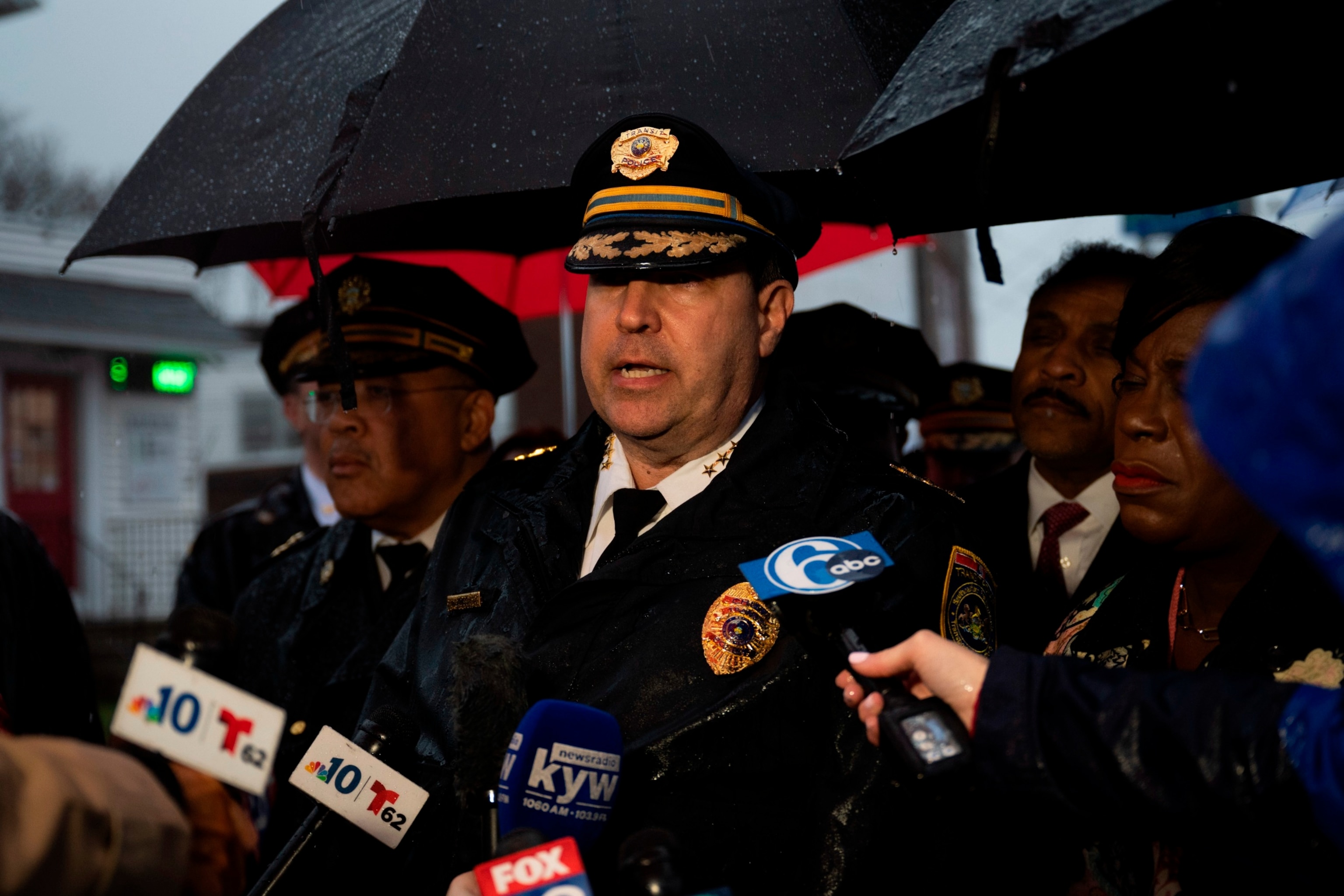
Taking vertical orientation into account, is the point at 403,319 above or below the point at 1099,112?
below

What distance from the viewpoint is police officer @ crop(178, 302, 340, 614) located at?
5.43m

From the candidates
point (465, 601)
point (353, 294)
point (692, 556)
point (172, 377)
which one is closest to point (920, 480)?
point (692, 556)

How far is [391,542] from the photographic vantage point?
12.6 ft

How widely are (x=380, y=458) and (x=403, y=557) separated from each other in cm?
33

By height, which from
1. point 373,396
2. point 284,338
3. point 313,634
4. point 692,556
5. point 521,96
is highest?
point 521,96

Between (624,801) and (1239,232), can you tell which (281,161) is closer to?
(624,801)

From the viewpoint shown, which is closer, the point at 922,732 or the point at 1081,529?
the point at 922,732

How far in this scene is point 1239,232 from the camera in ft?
7.72

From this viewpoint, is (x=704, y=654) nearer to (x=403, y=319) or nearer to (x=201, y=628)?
(x=201, y=628)

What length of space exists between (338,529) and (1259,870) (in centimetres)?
302

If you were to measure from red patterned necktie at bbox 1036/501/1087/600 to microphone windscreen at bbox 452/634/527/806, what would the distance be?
6.53ft

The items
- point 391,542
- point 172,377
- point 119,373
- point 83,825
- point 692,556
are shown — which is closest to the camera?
point 83,825

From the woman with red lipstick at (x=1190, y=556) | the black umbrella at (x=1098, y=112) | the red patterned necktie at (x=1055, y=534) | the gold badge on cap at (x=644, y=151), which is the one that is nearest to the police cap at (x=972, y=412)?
the red patterned necktie at (x=1055, y=534)

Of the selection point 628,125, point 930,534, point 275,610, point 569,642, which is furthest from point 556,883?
point 275,610
